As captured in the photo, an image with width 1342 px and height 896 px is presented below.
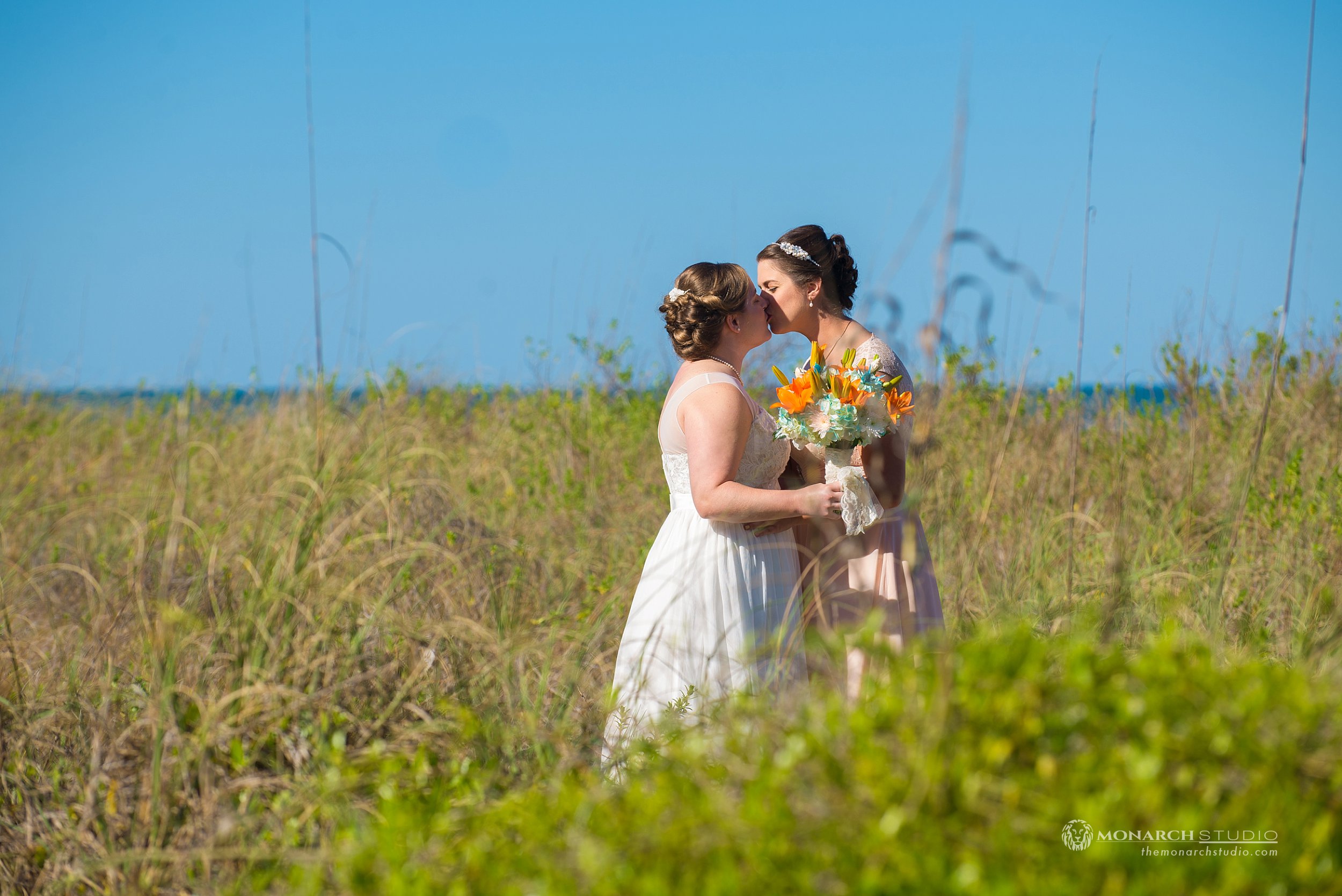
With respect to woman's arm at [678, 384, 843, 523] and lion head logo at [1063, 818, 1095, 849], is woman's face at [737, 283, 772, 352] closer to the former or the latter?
woman's arm at [678, 384, 843, 523]

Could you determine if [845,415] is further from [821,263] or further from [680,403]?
[821,263]

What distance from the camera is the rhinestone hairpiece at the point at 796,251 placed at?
409 cm

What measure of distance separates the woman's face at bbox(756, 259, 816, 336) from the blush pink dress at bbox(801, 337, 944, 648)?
0.40 m

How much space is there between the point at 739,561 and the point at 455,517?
1.56 metres

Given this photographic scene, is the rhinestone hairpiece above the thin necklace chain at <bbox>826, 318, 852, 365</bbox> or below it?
above

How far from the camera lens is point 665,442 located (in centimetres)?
381

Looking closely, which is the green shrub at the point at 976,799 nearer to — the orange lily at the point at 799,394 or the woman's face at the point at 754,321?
the orange lily at the point at 799,394

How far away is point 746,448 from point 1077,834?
7.32 feet

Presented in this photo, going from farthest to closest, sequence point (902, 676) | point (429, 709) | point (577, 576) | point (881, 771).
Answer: point (577, 576) → point (429, 709) → point (902, 676) → point (881, 771)

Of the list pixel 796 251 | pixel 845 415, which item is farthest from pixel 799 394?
pixel 796 251

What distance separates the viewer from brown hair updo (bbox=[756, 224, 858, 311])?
13.4ft

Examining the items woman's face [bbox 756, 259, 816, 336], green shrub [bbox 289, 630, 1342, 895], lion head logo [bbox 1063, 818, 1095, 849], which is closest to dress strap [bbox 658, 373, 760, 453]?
woman's face [bbox 756, 259, 816, 336]

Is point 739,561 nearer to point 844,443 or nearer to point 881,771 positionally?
point 844,443

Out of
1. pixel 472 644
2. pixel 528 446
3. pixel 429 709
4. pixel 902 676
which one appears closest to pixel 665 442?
pixel 472 644
